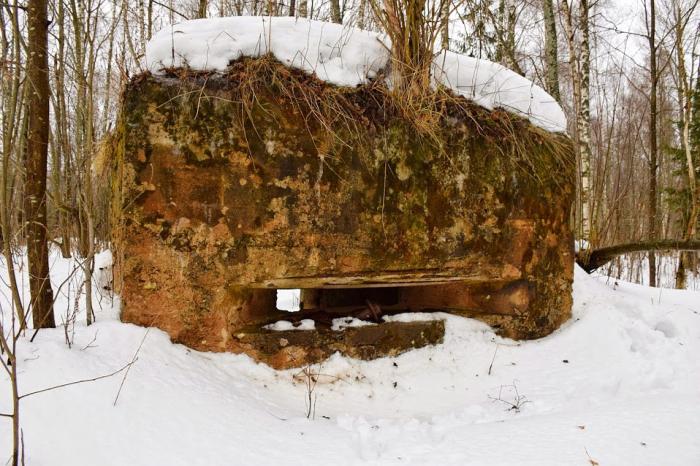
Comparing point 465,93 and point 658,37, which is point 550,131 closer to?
point 465,93

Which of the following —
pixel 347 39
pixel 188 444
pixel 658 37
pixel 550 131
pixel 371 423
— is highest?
pixel 658 37

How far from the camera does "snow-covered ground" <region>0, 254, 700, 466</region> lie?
61.8 inches

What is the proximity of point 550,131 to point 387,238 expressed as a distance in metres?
1.56

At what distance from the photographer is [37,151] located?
223 centimetres

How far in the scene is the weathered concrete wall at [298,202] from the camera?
2.31 metres

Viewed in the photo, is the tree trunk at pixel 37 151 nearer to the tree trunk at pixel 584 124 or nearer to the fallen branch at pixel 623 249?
the fallen branch at pixel 623 249

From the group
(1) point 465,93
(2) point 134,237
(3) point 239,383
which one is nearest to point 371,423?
(3) point 239,383

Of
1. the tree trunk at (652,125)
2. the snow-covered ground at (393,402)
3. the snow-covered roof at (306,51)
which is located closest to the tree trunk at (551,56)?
the tree trunk at (652,125)

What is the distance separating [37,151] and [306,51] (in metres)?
1.56

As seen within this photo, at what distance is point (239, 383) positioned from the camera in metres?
2.23

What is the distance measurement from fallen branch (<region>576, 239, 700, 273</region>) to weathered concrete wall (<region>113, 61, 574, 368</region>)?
4.47 ft

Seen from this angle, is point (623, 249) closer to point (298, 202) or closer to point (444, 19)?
point (444, 19)

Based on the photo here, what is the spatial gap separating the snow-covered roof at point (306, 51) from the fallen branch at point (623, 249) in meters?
1.80

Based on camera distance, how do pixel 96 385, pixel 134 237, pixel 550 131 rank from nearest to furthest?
pixel 96 385 → pixel 134 237 → pixel 550 131
